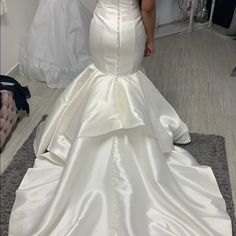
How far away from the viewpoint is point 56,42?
2.14m

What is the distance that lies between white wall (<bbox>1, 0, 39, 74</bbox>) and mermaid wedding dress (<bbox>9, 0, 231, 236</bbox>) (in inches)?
36.0

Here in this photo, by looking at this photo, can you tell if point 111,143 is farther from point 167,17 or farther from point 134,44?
point 167,17

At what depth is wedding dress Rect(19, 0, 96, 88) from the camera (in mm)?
2100

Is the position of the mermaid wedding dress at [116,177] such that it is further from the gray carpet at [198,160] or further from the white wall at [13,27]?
the white wall at [13,27]

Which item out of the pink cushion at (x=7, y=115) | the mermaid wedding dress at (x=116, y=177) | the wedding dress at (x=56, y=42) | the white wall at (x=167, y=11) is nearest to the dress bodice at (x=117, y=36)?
the mermaid wedding dress at (x=116, y=177)

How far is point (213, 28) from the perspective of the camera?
335cm

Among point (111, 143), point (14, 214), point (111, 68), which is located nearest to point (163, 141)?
point (111, 143)

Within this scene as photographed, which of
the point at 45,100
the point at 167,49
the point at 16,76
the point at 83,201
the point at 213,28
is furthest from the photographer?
the point at 213,28

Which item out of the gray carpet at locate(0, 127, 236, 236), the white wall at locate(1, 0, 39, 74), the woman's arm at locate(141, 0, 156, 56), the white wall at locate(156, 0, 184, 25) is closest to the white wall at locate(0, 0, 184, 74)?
the white wall at locate(1, 0, 39, 74)

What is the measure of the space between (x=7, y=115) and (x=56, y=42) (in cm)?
76

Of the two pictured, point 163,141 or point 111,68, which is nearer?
point 111,68

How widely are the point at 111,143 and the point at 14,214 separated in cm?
43

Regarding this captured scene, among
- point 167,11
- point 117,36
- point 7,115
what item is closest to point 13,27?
point 7,115

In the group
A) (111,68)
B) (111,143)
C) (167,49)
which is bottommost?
(167,49)
